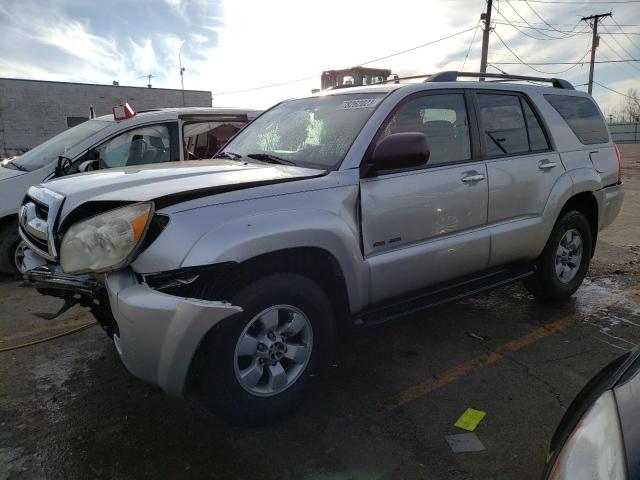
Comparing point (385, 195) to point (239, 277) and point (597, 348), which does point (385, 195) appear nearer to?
point (239, 277)

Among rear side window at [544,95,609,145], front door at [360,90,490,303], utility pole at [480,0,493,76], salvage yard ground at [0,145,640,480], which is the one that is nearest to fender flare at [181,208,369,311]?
front door at [360,90,490,303]

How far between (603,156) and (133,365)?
4.37 meters

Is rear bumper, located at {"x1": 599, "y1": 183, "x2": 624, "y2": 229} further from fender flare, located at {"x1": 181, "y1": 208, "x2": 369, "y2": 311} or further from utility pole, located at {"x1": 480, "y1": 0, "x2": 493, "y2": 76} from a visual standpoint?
utility pole, located at {"x1": 480, "y1": 0, "x2": 493, "y2": 76}

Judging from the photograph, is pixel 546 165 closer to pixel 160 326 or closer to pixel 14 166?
pixel 160 326

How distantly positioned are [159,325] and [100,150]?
12.0 ft

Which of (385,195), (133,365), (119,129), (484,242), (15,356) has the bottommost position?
(15,356)

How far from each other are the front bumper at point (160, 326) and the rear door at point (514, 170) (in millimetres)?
2267

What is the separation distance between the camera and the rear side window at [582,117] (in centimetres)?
432

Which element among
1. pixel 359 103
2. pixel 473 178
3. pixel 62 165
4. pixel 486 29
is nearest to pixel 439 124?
pixel 473 178

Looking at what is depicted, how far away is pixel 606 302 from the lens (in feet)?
15.2

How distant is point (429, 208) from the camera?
3148 mm

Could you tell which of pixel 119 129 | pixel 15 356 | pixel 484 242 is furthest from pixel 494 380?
pixel 119 129

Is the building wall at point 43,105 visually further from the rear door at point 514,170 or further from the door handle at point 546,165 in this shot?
the door handle at point 546,165

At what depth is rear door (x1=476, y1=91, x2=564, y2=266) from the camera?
143 inches
